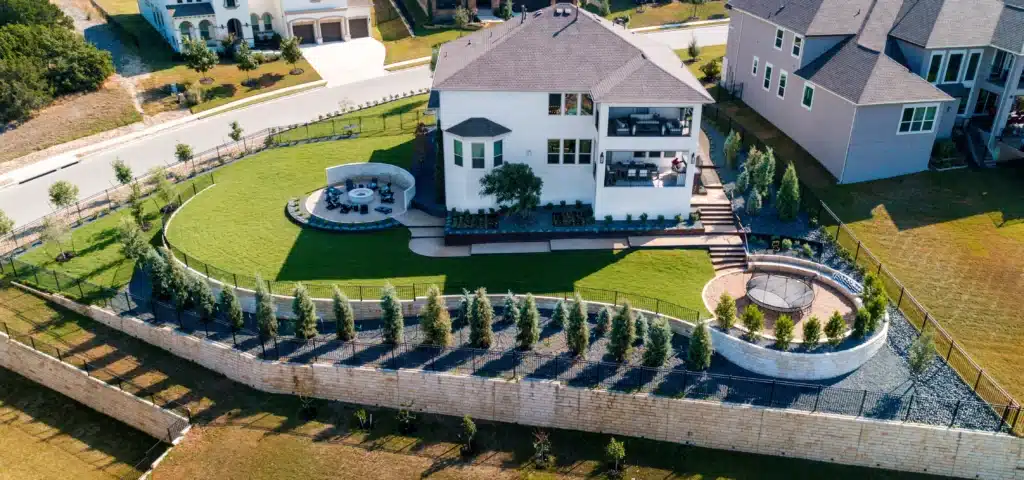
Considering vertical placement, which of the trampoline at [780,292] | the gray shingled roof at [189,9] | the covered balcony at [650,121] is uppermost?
the gray shingled roof at [189,9]

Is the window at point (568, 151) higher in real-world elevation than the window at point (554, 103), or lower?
lower

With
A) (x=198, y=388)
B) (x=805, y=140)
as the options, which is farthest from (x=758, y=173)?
(x=198, y=388)

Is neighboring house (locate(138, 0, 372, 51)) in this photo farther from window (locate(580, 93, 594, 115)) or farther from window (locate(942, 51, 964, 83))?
window (locate(942, 51, 964, 83))

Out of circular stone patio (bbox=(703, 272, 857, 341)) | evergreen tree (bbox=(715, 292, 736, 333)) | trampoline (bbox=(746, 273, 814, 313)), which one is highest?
evergreen tree (bbox=(715, 292, 736, 333))

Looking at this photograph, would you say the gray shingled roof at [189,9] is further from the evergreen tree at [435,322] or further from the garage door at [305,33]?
the evergreen tree at [435,322]

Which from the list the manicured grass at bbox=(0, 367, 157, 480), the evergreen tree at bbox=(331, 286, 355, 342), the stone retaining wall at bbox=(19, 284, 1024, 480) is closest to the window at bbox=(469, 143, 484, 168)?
the evergreen tree at bbox=(331, 286, 355, 342)

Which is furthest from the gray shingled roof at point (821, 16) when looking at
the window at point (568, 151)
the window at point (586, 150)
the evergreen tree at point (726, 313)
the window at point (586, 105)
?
the evergreen tree at point (726, 313)
